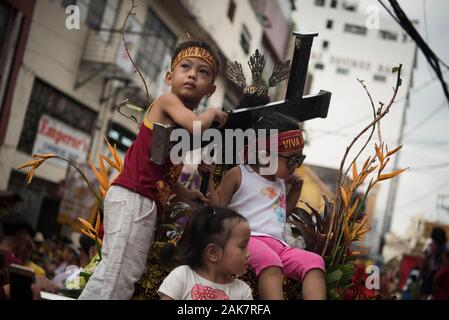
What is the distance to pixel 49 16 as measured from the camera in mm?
11836

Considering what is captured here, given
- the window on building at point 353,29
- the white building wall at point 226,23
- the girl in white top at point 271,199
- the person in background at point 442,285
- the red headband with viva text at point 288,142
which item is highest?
the window on building at point 353,29

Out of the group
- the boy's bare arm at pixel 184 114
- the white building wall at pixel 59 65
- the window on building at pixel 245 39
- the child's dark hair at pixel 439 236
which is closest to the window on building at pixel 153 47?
the white building wall at pixel 59 65

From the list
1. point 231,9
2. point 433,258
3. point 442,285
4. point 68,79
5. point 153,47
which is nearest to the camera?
point 442,285

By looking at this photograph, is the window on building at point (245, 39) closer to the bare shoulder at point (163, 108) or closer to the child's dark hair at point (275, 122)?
the child's dark hair at point (275, 122)

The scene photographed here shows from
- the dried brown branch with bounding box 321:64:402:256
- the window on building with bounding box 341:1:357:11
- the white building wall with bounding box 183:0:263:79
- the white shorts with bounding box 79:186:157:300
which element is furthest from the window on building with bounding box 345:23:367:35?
the white shorts with bounding box 79:186:157:300

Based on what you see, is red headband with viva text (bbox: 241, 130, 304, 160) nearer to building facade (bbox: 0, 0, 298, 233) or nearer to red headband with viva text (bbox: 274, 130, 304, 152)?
red headband with viva text (bbox: 274, 130, 304, 152)

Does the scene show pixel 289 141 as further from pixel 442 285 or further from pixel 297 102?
pixel 442 285

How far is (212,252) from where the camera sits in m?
2.35

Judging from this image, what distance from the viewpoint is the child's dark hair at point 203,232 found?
7.74ft

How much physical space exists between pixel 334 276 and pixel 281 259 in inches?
10.7

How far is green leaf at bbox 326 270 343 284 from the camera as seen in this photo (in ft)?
9.06

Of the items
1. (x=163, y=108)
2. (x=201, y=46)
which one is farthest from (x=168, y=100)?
(x=201, y=46)

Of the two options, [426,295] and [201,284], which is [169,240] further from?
[426,295]

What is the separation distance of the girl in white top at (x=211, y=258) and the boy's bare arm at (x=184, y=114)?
1.12 ft
